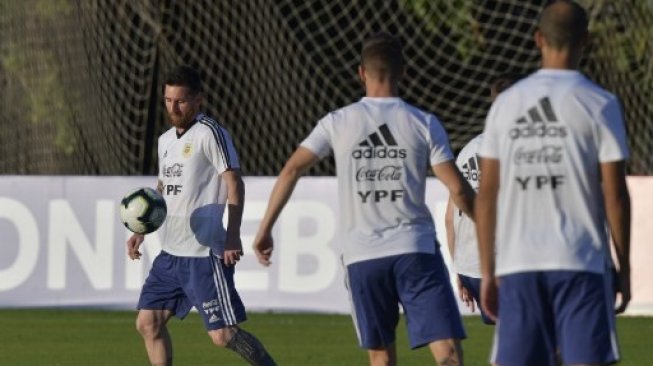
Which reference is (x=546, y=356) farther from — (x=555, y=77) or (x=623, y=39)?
(x=623, y=39)

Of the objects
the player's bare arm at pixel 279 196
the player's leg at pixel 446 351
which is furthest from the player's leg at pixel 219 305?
the player's bare arm at pixel 279 196

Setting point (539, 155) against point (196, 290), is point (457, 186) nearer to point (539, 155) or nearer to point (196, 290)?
point (539, 155)

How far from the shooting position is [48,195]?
51.0ft

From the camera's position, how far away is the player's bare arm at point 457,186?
23.8ft

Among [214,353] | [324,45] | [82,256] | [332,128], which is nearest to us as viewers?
[332,128]

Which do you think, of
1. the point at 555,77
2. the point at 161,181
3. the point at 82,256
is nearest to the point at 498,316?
the point at 555,77

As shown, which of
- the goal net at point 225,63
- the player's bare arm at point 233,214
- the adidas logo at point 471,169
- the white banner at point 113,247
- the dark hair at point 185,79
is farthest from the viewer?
the goal net at point 225,63

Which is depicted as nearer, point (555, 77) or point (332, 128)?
point (555, 77)

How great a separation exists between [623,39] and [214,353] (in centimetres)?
680

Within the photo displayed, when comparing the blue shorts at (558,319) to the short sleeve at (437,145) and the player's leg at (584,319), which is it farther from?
the short sleeve at (437,145)

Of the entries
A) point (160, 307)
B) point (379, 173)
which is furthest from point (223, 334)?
point (379, 173)

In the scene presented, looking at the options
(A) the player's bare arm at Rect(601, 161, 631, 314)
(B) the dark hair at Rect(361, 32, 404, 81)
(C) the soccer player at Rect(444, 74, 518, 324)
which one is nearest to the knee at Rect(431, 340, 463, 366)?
(B) the dark hair at Rect(361, 32, 404, 81)

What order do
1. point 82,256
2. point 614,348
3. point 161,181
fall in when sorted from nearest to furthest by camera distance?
point 614,348 → point 161,181 → point 82,256

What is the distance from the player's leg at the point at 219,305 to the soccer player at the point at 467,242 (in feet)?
3.85
